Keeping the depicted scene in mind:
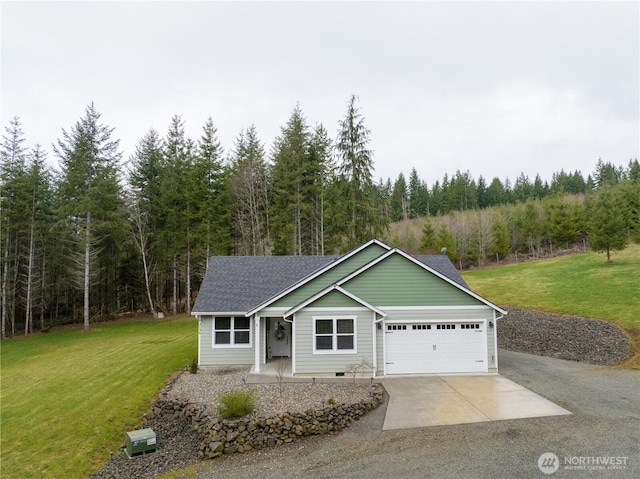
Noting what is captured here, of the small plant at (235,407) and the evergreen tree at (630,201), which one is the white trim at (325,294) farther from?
the evergreen tree at (630,201)

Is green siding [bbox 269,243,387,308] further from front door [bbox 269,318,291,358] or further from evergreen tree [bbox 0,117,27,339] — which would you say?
evergreen tree [bbox 0,117,27,339]

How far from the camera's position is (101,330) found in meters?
27.6

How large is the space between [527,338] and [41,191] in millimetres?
35505

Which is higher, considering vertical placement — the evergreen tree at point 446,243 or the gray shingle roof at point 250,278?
the evergreen tree at point 446,243

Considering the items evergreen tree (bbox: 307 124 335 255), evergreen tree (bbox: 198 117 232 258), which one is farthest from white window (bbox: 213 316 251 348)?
evergreen tree (bbox: 198 117 232 258)

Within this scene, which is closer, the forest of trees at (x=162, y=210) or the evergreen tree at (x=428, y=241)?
the forest of trees at (x=162, y=210)

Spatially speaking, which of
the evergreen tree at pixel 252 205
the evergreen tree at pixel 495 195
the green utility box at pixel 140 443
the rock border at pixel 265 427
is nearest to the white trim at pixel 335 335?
the rock border at pixel 265 427

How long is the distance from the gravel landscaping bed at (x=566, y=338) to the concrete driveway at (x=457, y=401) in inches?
225

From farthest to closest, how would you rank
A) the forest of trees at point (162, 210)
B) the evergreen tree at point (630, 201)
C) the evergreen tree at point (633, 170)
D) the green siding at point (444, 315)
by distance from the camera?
the evergreen tree at point (633, 170) < the evergreen tree at point (630, 201) < the forest of trees at point (162, 210) < the green siding at point (444, 315)

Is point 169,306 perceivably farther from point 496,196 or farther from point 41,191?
point 496,196

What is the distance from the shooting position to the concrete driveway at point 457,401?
369 inches

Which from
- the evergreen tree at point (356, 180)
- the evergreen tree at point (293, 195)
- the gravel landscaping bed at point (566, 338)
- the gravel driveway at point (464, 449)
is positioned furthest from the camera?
the evergreen tree at point (293, 195)

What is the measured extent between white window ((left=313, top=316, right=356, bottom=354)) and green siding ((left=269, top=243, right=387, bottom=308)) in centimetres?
152

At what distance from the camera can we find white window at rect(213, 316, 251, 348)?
1552 cm
